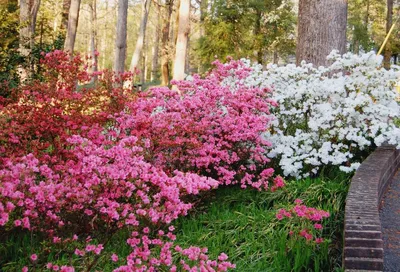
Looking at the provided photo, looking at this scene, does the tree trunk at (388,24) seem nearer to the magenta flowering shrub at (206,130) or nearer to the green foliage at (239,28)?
the green foliage at (239,28)

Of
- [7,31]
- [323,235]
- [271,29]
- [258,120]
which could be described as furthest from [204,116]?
[271,29]

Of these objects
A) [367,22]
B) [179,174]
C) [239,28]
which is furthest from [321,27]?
[367,22]

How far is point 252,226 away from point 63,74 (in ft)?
10.4

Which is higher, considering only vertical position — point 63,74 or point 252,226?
point 63,74

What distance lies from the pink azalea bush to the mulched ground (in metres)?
1.21

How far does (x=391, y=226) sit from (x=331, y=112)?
156 centimetres

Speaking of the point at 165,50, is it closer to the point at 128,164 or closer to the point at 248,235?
the point at 248,235

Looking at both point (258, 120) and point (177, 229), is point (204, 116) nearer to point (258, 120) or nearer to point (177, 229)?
point (258, 120)

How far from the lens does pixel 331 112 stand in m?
5.88

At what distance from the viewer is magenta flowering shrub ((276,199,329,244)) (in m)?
3.88

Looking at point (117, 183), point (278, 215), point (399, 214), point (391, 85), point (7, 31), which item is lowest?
point (399, 214)

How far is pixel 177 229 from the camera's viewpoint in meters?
4.46

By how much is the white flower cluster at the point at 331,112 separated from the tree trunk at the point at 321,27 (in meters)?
1.44

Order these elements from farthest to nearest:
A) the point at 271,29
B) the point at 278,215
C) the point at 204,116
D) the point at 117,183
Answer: the point at 271,29 < the point at 204,116 < the point at 278,215 < the point at 117,183
